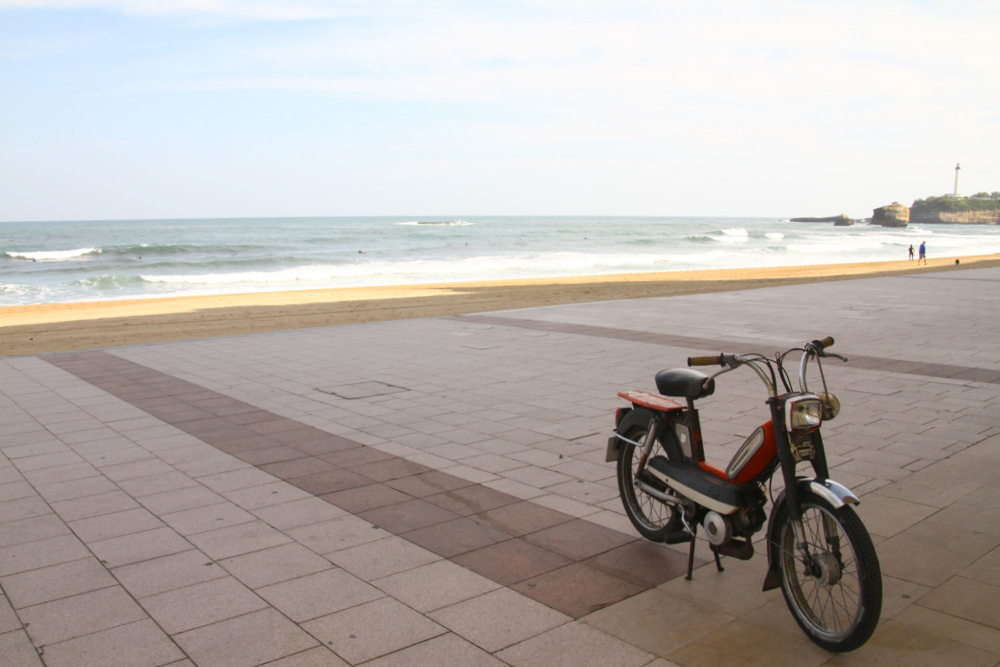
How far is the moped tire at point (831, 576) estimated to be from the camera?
2838mm

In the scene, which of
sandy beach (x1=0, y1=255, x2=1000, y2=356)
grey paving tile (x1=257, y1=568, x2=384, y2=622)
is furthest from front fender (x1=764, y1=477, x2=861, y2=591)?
sandy beach (x1=0, y1=255, x2=1000, y2=356)

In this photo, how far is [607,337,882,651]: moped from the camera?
2932 mm

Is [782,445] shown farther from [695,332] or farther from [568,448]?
[695,332]

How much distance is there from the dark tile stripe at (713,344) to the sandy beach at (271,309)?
4578 millimetres

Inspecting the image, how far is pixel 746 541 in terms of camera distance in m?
3.41

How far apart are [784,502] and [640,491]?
3.39 ft

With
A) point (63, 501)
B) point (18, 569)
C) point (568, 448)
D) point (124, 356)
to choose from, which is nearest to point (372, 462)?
point (568, 448)

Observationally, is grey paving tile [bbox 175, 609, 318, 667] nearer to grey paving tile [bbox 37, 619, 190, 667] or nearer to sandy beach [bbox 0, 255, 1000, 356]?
grey paving tile [bbox 37, 619, 190, 667]

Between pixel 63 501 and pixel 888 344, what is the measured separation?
29.7 feet

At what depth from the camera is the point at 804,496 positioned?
10.1 ft

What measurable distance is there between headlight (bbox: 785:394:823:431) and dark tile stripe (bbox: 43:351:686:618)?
1.04 m

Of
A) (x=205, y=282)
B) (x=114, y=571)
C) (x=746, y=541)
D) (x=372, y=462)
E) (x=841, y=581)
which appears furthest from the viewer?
(x=205, y=282)

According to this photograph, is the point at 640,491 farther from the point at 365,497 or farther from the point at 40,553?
the point at 40,553

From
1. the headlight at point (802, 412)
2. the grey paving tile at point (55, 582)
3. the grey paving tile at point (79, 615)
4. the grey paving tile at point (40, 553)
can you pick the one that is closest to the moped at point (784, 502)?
the headlight at point (802, 412)
